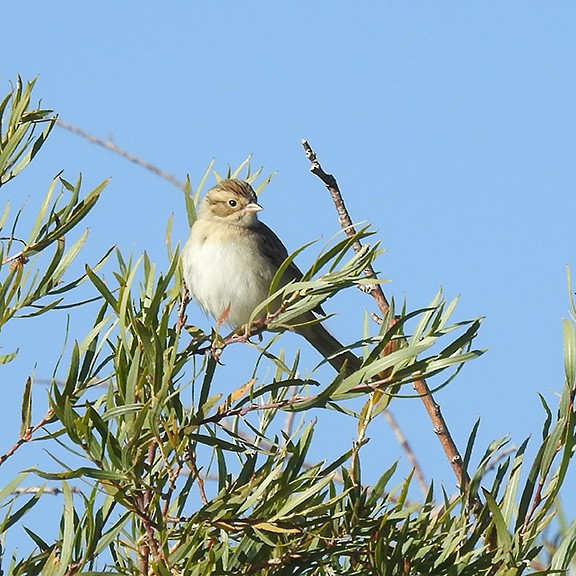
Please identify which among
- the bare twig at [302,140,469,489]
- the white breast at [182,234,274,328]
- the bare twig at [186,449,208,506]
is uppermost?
the white breast at [182,234,274,328]

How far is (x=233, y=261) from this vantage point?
6.20m

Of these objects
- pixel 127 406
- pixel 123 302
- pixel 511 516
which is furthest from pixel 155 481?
pixel 511 516

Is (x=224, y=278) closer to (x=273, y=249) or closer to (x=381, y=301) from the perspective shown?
(x=273, y=249)

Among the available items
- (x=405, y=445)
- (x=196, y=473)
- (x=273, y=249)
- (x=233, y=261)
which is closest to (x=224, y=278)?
(x=233, y=261)

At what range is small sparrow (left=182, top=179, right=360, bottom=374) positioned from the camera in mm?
5980

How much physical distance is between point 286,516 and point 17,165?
1.27 meters

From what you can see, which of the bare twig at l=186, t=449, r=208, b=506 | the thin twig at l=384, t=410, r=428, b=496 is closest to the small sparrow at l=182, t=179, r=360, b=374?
the thin twig at l=384, t=410, r=428, b=496

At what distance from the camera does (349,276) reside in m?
2.20

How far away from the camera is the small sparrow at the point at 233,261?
5.98 meters

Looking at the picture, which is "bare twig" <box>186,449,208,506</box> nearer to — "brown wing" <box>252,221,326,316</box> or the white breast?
the white breast

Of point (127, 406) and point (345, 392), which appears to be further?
point (345, 392)

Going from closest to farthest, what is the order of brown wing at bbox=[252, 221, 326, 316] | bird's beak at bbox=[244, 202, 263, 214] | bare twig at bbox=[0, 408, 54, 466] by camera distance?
bare twig at bbox=[0, 408, 54, 466], brown wing at bbox=[252, 221, 326, 316], bird's beak at bbox=[244, 202, 263, 214]

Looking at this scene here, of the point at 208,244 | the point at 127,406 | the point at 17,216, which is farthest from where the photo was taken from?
the point at 208,244

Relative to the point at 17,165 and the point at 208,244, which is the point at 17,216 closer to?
the point at 17,165
